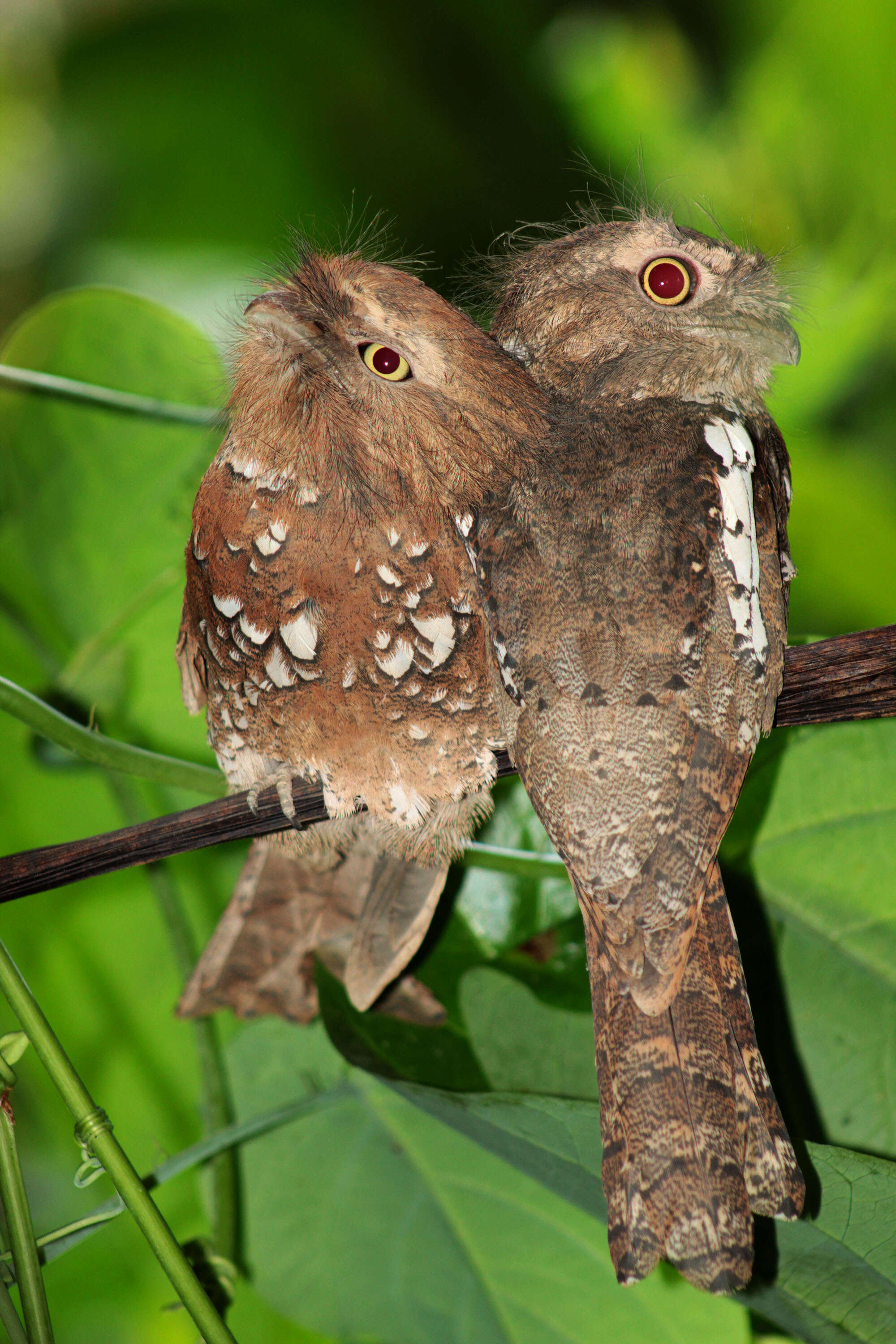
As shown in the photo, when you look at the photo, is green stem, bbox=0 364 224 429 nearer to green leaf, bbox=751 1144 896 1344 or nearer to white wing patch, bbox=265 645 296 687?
white wing patch, bbox=265 645 296 687

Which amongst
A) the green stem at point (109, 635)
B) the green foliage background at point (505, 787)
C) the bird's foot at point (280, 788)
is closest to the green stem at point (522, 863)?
the green foliage background at point (505, 787)

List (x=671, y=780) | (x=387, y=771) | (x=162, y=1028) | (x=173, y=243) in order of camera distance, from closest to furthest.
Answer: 1. (x=671, y=780)
2. (x=387, y=771)
3. (x=162, y=1028)
4. (x=173, y=243)

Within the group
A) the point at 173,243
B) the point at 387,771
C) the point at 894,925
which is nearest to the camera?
the point at 387,771

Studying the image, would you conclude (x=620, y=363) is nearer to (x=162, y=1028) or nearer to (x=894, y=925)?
(x=894, y=925)

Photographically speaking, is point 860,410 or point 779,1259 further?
point 860,410

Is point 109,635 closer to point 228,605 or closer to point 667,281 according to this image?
point 228,605

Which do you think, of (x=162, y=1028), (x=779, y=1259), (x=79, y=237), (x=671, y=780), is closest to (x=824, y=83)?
(x=79, y=237)

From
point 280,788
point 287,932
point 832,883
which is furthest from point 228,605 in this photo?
point 832,883
